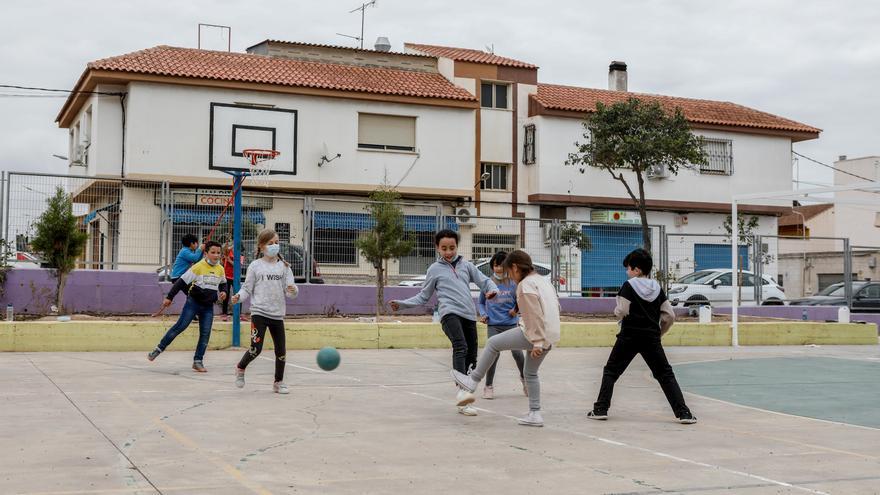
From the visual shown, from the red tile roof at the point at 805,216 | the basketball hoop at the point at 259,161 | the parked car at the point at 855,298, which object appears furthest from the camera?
the red tile roof at the point at 805,216

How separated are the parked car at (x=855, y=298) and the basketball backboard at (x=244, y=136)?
1448cm

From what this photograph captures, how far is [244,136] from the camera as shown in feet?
74.6

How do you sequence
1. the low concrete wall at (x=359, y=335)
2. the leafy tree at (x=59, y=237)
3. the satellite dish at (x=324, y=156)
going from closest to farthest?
the low concrete wall at (x=359, y=335) < the leafy tree at (x=59, y=237) < the satellite dish at (x=324, y=156)

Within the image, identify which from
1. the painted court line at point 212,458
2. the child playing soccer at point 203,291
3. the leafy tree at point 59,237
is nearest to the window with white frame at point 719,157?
the leafy tree at point 59,237

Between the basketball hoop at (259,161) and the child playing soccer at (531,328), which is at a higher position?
the basketball hoop at (259,161)

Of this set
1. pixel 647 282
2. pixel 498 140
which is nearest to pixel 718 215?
pixel 498 140

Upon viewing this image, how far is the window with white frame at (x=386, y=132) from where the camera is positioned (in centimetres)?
3619

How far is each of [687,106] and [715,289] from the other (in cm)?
1719

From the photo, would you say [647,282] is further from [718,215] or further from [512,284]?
[718,215]

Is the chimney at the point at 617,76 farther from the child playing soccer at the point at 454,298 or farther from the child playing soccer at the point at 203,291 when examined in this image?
the child playing soccer at the point at 454,298

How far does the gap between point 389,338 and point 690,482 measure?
11.2 m

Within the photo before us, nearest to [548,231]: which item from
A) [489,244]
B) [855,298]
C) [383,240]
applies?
[489,244]

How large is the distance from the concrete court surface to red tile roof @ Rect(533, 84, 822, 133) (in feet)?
92.3

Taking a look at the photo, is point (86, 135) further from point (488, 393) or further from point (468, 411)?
point (468, 411)
